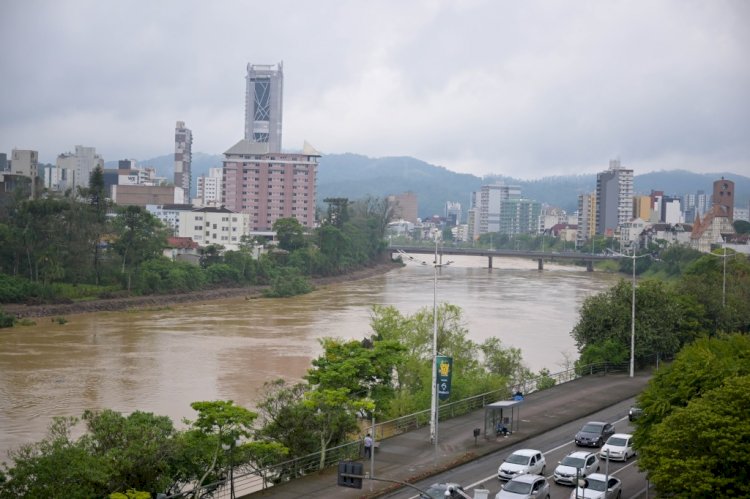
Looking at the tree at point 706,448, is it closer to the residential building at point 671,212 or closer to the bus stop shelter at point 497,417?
the bus stop shelter at point 497,417

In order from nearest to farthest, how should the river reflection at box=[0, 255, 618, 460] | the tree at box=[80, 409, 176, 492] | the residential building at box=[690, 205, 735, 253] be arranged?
1. the tree at box=[80, 409, 176, 492]
2. the river reflection at box=[0, 255, 618, 460]
3. the residential building at box=[690, 205, 735, 253]

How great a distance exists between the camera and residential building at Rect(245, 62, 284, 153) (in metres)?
153

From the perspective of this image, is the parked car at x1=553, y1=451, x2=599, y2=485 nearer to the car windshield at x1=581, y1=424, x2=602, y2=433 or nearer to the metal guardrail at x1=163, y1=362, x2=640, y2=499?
the car windshield at x1=581, y1=424, x2=602, y2=433

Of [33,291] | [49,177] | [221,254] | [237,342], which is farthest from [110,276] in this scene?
[49,177]

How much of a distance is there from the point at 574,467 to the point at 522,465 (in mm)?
946

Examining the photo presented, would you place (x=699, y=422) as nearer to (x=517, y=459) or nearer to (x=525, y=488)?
(x=525, y=488)

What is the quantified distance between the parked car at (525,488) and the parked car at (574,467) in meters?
1.22

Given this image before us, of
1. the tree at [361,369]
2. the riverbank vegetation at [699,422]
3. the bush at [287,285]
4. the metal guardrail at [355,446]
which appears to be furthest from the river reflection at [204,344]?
the riverbank vegetation at [699,422]

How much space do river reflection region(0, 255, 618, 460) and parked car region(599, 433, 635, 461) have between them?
39.7 feet

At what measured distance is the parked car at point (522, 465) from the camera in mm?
16203

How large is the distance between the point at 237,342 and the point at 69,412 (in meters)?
14.9

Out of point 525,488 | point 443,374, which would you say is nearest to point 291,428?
point 443,374

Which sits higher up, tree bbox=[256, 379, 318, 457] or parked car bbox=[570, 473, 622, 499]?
tree bbox=[256, 379, 318, 457]

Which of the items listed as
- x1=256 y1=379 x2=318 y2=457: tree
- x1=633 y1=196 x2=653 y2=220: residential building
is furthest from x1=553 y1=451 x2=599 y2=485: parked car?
x1=633 y1=196 x2=653 y2=220: residential building
